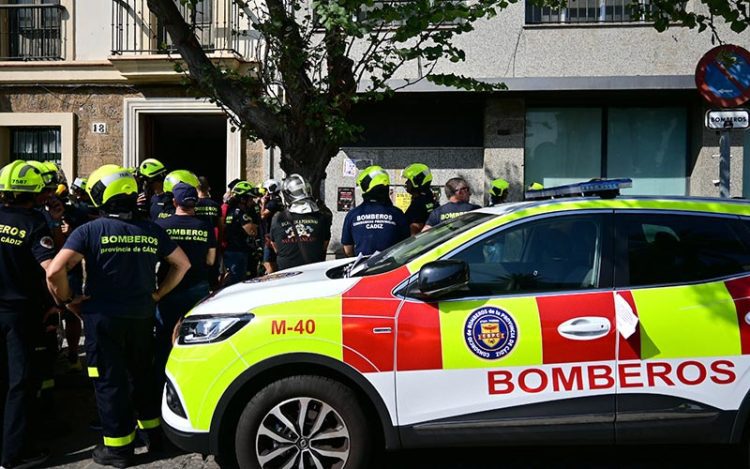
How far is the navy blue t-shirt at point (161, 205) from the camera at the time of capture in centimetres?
684

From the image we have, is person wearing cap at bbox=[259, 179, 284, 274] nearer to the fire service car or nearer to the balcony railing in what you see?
the fire service car

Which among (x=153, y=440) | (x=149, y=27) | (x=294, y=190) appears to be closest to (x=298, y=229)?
(x=294, y=190)

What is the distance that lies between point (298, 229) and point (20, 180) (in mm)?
2409

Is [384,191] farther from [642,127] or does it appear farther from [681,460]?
[642,127]

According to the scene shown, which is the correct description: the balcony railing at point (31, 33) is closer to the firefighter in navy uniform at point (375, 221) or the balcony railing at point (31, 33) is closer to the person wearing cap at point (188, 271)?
the person wearing cap at point (188, 271)

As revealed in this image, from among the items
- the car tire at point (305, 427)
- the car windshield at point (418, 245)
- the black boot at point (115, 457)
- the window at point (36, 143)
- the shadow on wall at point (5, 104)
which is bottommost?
the black boot at point (115, 457)

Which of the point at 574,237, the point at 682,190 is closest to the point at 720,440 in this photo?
the point at 574,237

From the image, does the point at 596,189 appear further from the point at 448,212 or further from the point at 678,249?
the point at 448,212

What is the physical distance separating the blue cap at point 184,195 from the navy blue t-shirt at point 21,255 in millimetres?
1247

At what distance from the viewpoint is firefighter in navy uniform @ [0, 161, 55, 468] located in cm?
436

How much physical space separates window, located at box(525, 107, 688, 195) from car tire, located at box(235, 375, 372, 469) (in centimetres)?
853

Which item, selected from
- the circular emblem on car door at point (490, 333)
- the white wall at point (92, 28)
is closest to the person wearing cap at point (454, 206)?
the circular emblem on car door at point (490, 333)

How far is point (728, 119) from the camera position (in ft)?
20.0

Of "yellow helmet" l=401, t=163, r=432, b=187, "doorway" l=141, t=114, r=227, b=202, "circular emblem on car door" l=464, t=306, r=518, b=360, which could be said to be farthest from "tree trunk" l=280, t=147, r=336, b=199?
"doorway" l=141, t=114, r=227, b=202
